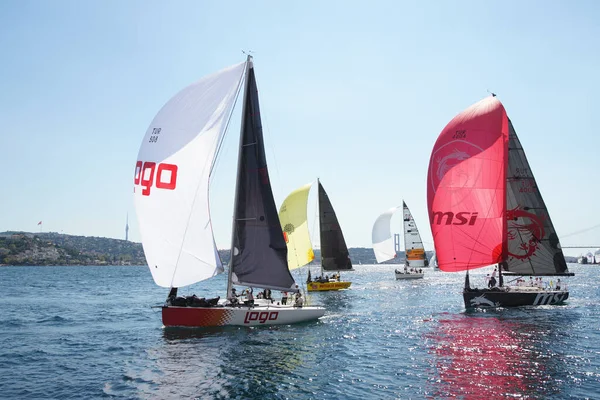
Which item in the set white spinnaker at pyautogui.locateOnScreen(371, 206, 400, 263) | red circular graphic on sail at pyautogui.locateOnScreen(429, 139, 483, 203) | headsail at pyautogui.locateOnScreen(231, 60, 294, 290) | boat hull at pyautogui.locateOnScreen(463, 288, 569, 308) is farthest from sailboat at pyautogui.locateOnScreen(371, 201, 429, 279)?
headsail at pyautogui.locateOnScreen(231, 60, 294, 290)

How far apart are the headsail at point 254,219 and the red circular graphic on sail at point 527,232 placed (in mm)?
19580

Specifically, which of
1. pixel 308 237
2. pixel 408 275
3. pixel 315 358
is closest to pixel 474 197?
pixel 315 358

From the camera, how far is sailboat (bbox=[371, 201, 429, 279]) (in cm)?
Answer: 8388

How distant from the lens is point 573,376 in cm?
1719

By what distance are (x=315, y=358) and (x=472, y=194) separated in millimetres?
18953

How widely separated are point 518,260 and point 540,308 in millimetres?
3833

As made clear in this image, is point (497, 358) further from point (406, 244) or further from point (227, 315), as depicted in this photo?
point (406, 244)

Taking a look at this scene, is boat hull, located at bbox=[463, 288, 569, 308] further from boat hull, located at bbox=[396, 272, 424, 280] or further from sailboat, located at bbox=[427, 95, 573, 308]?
boat hull, located at bbox=[396, 272, 424, 280]

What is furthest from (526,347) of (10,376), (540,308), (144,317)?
(144,317)

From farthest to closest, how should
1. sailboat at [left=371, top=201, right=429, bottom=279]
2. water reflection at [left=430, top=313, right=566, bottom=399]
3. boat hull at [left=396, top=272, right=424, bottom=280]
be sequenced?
1. boat hull at [left=396, top=272, right=424, bottom=280]
2. sailboat at [left=371, top=201, right=429, bottom=279]
3. water reflection at [left=430, top=313, right=566, bottom=399]

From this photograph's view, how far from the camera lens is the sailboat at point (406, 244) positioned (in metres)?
83.9

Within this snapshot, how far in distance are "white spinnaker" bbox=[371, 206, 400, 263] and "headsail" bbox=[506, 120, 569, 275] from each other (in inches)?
2165

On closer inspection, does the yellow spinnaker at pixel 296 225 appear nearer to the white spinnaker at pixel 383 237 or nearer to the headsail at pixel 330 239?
the headsail at pixel 330 239

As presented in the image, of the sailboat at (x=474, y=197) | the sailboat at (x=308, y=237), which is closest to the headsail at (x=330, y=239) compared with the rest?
the sailboat at (x=308, y=237)
